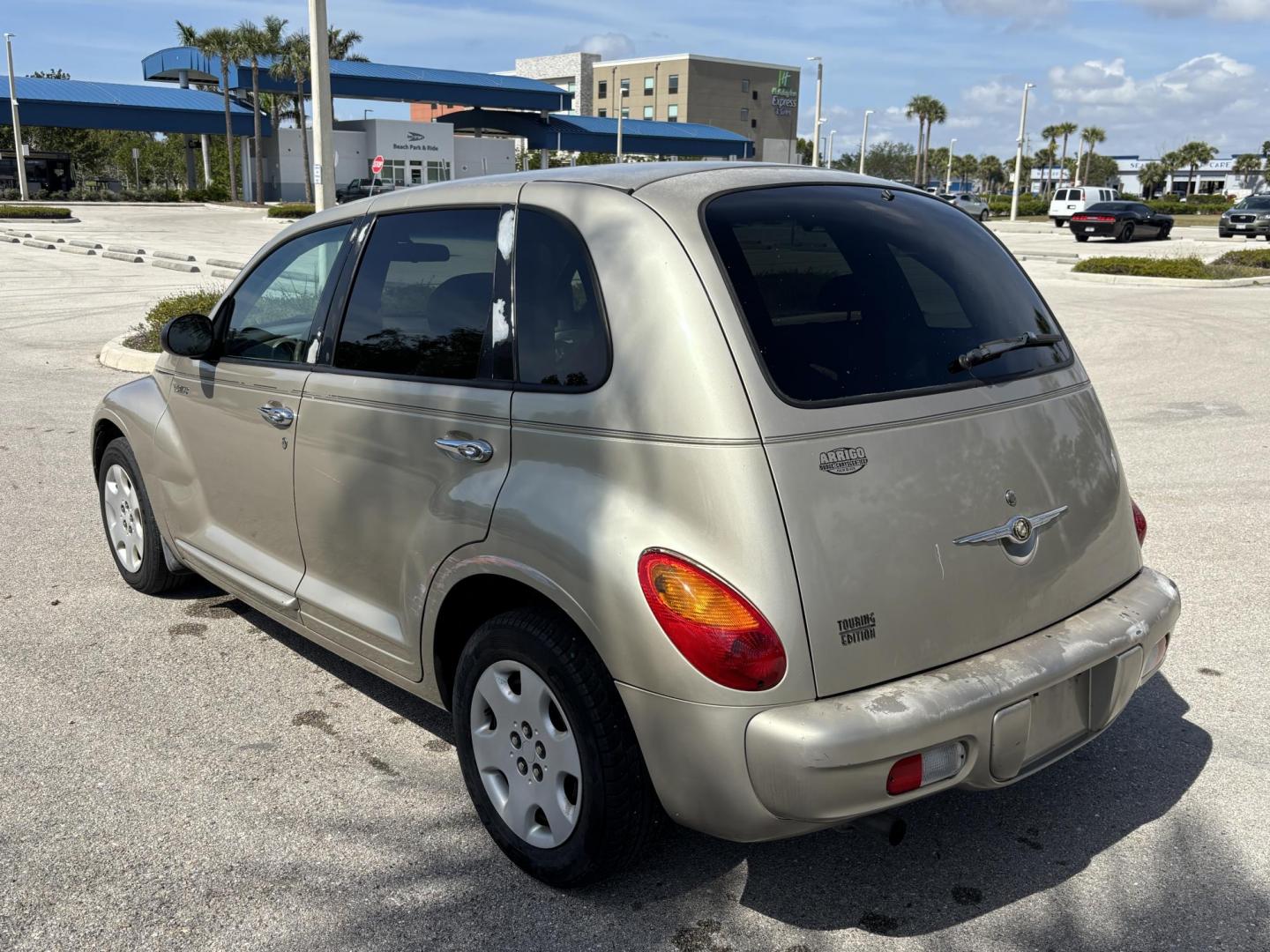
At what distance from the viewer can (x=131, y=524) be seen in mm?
5168

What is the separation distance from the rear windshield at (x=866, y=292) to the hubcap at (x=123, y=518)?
336 centimetres

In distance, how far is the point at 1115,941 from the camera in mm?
2754

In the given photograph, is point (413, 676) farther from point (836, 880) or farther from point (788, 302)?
point (788, 302)

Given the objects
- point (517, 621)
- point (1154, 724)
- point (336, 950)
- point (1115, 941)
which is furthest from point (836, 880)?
point (1154, 724)

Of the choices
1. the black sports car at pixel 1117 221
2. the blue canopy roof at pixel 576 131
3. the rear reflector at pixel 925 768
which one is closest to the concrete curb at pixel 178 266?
the rear reflector at pixel 925 768

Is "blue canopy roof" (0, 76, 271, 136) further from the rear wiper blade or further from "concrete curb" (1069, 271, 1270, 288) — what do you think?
the rear wiper blade

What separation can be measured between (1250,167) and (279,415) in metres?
144

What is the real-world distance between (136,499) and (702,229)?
333cm

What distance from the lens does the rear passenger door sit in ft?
10.1

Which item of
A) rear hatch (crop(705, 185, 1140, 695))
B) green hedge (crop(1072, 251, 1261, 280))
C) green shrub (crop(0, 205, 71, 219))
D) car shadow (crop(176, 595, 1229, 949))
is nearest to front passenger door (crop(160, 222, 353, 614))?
car shadow (crop(176, 595, 1229, 949))

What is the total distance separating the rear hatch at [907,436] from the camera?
2.56 m

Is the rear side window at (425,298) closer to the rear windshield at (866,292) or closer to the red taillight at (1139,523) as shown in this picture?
the rear windshield at (866,292)

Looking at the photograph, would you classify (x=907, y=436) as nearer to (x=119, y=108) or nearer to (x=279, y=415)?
(x=279, y=415)

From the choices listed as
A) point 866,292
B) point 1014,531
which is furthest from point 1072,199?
point 1014,531
